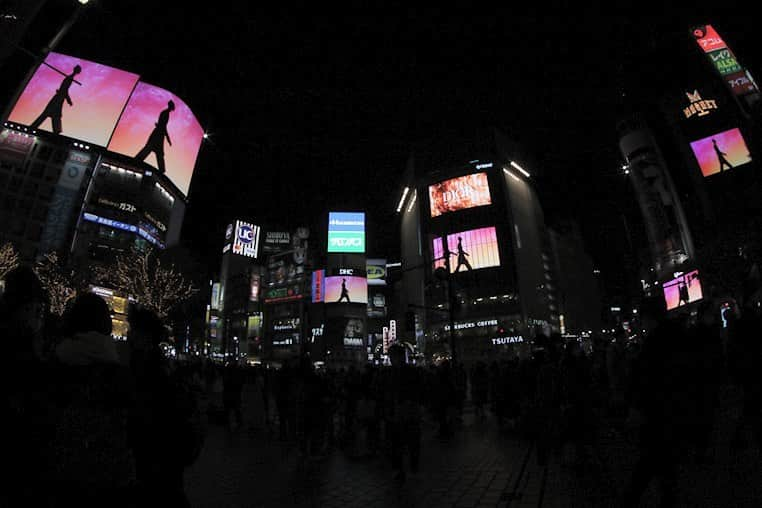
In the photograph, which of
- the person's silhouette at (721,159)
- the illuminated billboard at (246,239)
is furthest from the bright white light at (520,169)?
the illuminated billboard at (246,239)

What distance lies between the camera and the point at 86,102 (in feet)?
156

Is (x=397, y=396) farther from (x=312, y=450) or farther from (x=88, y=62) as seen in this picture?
(x=88, y=62)

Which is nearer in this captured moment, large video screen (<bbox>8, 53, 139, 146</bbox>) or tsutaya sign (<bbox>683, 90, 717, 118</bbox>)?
tsutaya sign (<bbox>683, 90, 717, 118</bbox>)

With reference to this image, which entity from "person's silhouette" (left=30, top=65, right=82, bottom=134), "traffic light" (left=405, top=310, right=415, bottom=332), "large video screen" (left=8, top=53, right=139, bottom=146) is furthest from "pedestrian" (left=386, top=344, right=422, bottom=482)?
"large video screen" (left=8, top=53, right=139, bottom=146)

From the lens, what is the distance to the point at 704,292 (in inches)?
1644

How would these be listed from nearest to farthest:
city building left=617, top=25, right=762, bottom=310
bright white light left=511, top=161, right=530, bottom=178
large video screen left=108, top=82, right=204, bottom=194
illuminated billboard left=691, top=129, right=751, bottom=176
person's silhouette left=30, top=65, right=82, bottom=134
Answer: city building left=617, top=25, right=762, bottom=310 → illuminated billboard left=691, top=129, right=751, bottom=176 → person's silhouette left=30, top=65, right=82, bottom=134 → large video screen left=108, top=82, right=204, bottom=194 → bright white light left=511, top=161, right=530, bottom=178

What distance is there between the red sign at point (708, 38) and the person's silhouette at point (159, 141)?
5561 centimetres

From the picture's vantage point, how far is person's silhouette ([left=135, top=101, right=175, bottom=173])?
51969mm

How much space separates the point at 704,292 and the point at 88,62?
2681 inches

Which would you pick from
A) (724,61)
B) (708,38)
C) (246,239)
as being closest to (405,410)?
(724,61)

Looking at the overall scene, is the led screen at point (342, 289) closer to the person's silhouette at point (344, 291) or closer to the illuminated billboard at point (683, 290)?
the person's silhouette at point (344, 291)

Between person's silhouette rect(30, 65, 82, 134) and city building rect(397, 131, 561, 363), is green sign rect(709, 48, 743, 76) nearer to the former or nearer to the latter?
city building rect(397, 131, 561, 363)

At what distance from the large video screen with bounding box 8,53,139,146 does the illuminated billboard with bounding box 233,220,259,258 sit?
5058 cm

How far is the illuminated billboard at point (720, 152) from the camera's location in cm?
4053
